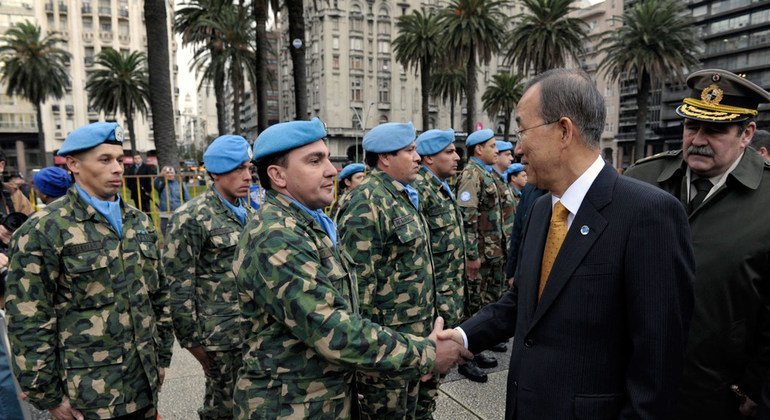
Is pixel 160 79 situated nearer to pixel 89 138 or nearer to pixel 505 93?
pixel 89 138

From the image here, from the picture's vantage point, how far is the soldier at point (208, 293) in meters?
3.53

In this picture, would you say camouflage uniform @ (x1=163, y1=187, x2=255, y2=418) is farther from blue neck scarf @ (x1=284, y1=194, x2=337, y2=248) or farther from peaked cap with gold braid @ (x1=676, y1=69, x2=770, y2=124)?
peaked cap with gold braid @ (x1=676, y1=69, x2=770, y2=124)

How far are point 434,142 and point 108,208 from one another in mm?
2960

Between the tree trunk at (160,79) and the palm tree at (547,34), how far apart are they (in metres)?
25.7

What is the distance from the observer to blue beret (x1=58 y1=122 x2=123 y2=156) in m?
2.95

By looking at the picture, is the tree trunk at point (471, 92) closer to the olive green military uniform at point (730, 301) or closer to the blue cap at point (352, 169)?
the blue cap at point (352, 169)

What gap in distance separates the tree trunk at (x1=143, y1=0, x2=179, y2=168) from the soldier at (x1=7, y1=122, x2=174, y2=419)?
775 centimetres

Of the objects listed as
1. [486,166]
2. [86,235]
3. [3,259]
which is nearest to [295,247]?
[86,235]

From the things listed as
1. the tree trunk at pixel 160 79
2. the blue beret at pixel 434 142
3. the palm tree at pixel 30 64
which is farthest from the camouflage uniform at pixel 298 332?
the palm tree at pixel 30 64

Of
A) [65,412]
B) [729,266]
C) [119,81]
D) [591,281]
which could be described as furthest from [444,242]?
[119,81]

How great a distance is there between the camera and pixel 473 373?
492 cm

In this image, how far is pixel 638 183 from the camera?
1828mm

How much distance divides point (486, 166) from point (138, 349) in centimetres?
442

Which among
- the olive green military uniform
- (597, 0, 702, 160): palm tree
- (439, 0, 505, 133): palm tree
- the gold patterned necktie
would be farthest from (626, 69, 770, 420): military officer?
(597, 0, 702, 160): palm tree
